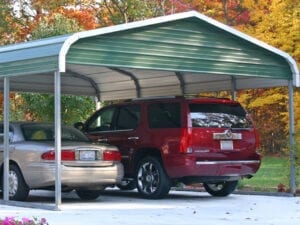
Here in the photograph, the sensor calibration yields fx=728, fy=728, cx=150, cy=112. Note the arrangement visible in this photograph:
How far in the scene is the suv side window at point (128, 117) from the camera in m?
14.5

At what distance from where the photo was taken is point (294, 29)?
3062 centimetres

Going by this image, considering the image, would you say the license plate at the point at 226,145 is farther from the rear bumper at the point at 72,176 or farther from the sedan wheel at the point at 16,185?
the sedan wheel at the point at 16,185

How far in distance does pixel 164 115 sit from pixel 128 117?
3.50 feet

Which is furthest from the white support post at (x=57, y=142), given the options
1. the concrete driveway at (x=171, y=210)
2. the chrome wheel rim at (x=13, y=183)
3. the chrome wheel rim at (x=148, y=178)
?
the chrome wheel rim at (x=148, y=178)

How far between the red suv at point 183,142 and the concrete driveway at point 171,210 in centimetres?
50

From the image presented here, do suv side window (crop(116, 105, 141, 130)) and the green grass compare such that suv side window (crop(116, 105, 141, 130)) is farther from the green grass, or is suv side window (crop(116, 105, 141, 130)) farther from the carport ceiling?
the green grass

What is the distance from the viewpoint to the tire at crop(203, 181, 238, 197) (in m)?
15.0

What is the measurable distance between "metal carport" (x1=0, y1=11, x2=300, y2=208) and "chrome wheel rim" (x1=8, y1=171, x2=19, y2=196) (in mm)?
313

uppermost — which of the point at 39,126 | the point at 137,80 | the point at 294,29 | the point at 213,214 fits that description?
the point at 294,29

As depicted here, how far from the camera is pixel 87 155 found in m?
13.2

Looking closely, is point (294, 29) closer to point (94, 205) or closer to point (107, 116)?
point (107, 116)

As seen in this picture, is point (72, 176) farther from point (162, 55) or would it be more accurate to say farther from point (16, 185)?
point (162, 55)

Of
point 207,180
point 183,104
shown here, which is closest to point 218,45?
point 183,104

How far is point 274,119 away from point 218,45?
21.1 m
